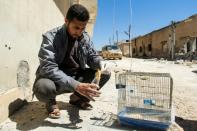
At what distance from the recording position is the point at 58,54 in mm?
4020

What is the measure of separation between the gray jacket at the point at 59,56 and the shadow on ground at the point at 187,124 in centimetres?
179

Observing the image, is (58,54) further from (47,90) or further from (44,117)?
(44,117)

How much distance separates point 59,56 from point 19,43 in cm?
97

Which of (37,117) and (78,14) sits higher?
(78,14)

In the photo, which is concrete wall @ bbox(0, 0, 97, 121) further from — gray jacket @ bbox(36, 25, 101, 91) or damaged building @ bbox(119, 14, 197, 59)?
damaged building @ bbox(119, 14, 197, 59)

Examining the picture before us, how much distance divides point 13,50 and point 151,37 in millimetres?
39496

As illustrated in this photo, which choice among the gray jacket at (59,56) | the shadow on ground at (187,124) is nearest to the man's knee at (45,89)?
the gray jacket at (59,56)

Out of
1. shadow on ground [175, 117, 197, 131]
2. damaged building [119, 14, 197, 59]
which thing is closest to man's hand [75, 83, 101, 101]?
shadow on ground [175, 117, 197, 131]

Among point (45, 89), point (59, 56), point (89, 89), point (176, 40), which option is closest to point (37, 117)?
point (45, 89)

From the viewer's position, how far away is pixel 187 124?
17.1 ft

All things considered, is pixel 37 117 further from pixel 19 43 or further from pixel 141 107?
pixel 141 107

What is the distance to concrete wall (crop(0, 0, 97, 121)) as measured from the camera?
412 centimetres

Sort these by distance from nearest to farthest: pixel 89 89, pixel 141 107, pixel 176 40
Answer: pixel 89 89, pixel 141 107, pixel 176 40

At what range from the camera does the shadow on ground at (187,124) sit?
506cm
